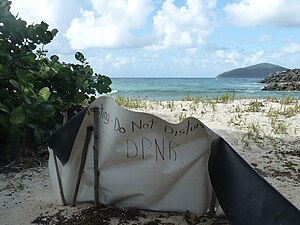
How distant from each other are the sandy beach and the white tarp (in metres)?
0.16

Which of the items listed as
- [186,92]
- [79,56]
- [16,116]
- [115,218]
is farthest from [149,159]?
[186,92]

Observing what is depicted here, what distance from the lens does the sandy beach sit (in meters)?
2.66

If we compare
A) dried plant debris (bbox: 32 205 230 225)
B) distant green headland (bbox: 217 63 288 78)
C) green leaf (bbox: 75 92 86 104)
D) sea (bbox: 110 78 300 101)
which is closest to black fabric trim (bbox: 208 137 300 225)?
dried plant debris (bbox: 32 205 230 225)

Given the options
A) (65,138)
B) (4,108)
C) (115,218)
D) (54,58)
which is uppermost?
(54,58)

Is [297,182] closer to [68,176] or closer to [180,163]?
[180,163]

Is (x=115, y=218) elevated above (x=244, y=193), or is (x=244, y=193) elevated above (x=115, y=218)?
(x=244, y=193)

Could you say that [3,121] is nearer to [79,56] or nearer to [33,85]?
[33,85]

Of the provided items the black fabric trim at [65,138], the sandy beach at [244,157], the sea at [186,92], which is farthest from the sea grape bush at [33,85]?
the sea at [186,92]

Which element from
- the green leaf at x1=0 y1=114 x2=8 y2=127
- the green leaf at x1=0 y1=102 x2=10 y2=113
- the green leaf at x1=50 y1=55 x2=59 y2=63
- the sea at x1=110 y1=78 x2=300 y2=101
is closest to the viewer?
the green leaf at x1=0 y1=102 x2=10 y2=113

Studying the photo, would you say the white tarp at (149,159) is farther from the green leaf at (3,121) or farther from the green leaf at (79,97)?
the green leaf at (79,97)

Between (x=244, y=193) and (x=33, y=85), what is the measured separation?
7.86 feet

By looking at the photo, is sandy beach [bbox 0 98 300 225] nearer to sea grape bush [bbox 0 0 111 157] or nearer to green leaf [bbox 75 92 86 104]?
sea grape bush [bbox 0 0 111 157]

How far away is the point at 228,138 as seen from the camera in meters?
5.07

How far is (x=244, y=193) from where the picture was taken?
202cm
